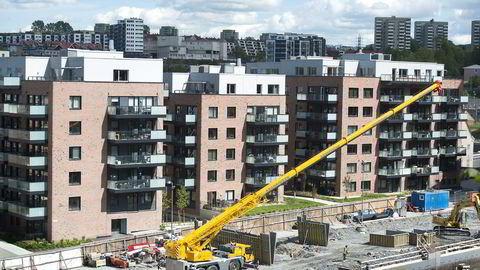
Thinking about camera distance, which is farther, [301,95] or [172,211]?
[301,95]

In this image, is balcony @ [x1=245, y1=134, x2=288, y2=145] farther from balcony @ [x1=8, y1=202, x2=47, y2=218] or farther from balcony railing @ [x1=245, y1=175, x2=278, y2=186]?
balcony @ [x1=8, y1=202, x2=47, y2=218]

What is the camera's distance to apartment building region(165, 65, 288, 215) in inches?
4151

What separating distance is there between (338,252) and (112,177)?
2518 centimetres

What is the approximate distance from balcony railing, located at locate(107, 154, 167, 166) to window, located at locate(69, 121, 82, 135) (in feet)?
14.6

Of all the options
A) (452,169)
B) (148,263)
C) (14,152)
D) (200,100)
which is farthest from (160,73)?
(452,169)

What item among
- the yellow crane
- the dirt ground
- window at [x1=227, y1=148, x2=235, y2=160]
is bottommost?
the dirt ground

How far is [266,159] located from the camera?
110062 mm

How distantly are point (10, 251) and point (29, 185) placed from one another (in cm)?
808

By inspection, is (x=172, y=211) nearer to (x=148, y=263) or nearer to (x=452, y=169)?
(x=148, y=263)

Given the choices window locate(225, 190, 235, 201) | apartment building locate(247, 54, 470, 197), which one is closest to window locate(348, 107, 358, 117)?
apartment building locate(247, 54, 470, 197)

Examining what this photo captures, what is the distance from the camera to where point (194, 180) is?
347 ft

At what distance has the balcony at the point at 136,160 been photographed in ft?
299

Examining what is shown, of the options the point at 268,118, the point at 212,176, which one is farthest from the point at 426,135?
the point at 212,176

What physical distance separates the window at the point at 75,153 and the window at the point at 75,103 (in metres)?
4.14
